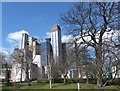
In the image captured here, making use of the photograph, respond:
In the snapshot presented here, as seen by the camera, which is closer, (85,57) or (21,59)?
(85,57)

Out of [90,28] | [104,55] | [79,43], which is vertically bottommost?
[104,55]

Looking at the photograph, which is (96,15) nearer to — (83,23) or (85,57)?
(83,23)

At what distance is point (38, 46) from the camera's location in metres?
31.1

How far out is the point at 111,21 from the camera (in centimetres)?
1638

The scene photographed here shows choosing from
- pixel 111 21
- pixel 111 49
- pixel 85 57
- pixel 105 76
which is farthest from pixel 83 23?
pixel 105 76

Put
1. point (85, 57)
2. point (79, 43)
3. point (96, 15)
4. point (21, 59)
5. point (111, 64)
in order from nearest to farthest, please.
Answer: point (111, 64) → point (85, 57) → point (96, 15) → point (79, 43) → point (21, 59)

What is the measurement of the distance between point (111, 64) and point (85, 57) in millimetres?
3442

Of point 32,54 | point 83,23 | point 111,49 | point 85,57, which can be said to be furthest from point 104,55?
point 32,54

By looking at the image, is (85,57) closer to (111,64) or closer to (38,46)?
(111,64)

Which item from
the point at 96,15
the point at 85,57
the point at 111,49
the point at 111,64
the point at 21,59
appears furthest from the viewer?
the point at 21,59

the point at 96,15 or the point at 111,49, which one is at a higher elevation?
the point at 96,15

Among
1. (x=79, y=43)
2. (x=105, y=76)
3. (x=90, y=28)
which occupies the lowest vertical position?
(x=105, y=76)

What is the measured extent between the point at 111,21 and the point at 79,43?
2.92 metres

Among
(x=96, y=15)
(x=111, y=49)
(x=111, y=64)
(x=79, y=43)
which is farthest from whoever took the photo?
(x=79, y=43)
